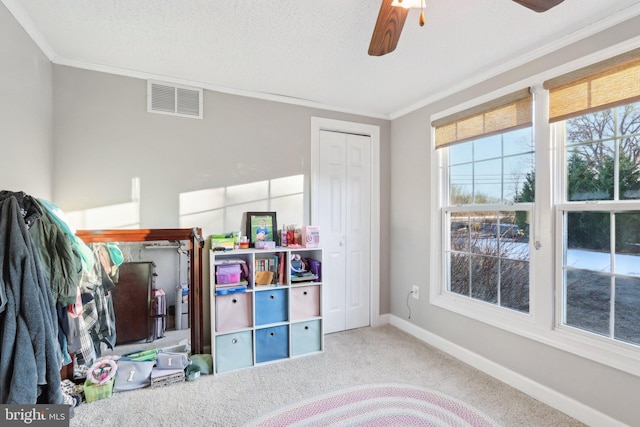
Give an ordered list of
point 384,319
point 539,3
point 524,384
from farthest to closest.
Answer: point 384,319 → point 524,384 → point 539,3

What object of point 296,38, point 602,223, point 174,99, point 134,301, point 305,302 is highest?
point 296,38

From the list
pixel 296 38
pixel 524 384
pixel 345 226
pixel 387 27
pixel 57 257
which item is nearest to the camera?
pixel 387 27

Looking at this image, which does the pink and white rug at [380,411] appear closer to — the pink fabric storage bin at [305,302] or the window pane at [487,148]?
the pink fabric storage bin at [305,302]

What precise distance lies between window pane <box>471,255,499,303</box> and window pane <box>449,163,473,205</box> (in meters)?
0.52

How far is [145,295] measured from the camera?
7.66 feet

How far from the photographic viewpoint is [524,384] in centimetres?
208

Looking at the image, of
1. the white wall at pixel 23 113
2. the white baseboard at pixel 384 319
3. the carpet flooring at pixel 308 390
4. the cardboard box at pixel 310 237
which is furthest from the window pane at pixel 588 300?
the white wall at pixel 23 113

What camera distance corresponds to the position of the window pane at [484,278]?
2398 mm

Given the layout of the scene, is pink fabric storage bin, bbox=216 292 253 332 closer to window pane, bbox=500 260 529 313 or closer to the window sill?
the window sill

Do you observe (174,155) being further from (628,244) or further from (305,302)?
(628,244)

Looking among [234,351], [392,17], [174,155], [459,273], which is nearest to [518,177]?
[459,273]

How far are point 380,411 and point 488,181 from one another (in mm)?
1931

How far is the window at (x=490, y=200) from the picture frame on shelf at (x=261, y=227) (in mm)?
1638

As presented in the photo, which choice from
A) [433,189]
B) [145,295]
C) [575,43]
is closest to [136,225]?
[145,295]
